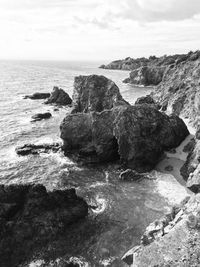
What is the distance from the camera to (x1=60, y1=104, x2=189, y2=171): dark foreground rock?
47.4 metres

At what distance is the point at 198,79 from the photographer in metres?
76.6

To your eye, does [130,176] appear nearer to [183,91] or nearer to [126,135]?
[126,135]

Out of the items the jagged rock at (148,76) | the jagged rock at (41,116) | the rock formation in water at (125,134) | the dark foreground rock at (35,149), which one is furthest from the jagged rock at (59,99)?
the jagged rock at (148,76)

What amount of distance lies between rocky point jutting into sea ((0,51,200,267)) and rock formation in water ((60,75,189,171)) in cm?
16

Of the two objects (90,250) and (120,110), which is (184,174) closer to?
(120,110)

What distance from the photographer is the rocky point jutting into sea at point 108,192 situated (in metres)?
27.6

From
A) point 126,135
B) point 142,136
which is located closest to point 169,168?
point 142,136

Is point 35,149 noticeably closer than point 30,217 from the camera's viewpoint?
No

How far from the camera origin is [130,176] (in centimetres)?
4425

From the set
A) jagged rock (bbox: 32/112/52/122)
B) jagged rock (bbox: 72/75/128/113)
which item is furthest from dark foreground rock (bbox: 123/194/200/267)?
jagged rock (bbox: 32/112/52/122)

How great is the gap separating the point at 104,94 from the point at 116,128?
89.0 ft

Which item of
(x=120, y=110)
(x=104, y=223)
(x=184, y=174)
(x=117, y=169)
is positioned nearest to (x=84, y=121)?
(x=120, y=110)

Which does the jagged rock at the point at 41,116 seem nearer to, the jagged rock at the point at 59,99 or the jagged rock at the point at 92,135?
the jagged rock at the point at 59,99

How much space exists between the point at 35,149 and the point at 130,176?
2070cm
